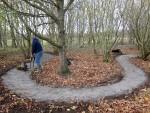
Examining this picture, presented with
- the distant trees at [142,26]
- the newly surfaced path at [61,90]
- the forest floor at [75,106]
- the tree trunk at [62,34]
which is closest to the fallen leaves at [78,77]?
the tree trunk at [62,34]

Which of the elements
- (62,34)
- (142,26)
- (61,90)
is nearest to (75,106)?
(61,90)

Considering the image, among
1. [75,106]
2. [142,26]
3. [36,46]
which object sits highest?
[142,26]

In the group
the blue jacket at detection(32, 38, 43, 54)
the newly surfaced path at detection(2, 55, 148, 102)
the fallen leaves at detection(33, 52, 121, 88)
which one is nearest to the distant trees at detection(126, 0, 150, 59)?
the fallen leaves at detection(33, 52, 121, 88)

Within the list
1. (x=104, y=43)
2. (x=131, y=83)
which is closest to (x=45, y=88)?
(x=131, y=83)

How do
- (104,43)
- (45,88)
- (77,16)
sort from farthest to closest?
(77,16)
(104,43)
(45,88)

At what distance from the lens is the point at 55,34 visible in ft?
87.5

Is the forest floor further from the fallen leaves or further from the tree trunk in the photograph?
the tree trunk

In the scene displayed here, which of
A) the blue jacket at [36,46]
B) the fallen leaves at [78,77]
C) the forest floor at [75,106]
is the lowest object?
the forest floor at [75,106]

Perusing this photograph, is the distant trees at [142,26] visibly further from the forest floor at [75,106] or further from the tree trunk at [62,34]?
the forest floor at [75,106]

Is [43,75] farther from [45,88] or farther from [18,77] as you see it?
[45,88]

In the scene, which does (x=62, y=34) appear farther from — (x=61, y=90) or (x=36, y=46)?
(x=61, y=90)

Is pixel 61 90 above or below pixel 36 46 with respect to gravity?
below

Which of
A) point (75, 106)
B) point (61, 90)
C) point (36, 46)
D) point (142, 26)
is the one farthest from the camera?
point (142, 26)

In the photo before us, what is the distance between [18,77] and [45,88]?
8.07 feet
